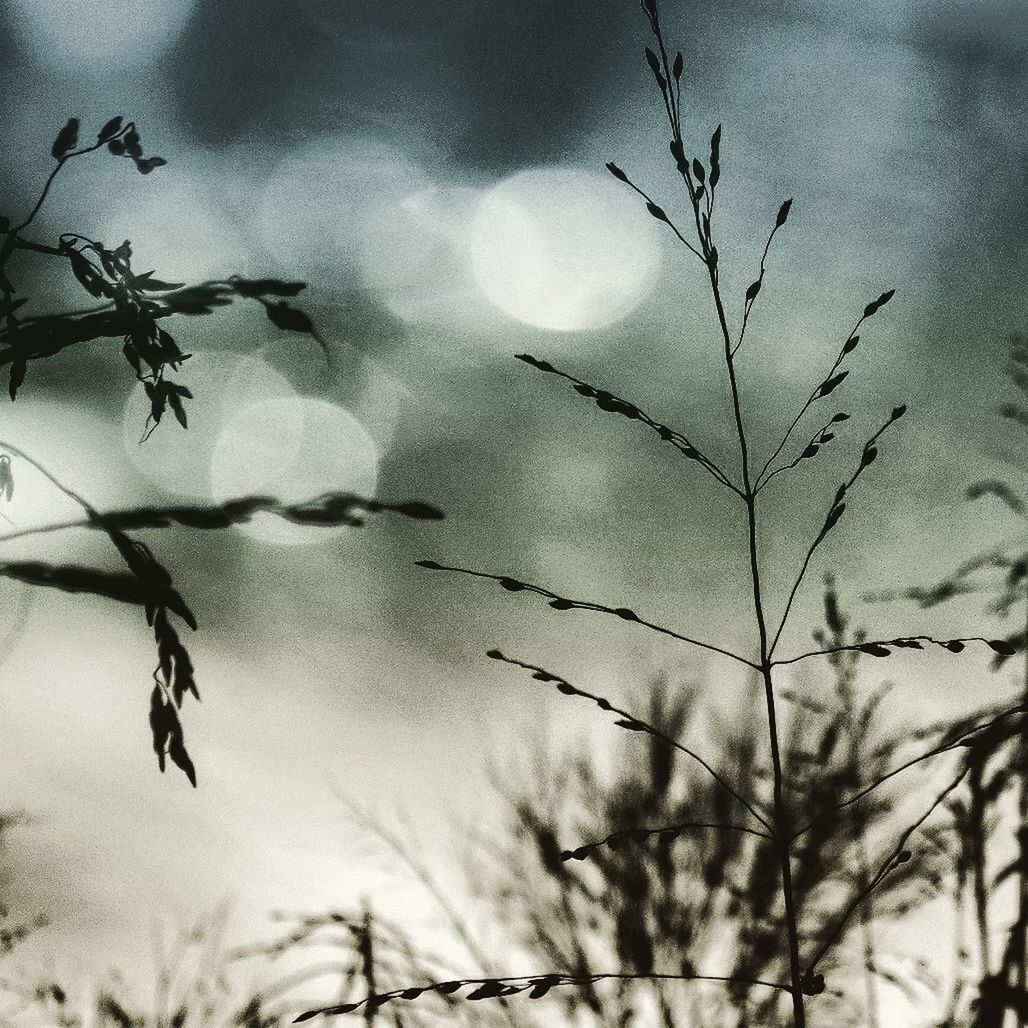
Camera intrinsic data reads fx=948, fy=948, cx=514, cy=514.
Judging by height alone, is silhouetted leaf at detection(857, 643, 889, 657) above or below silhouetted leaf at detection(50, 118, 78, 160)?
below

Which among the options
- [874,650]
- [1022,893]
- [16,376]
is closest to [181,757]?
[16,376]

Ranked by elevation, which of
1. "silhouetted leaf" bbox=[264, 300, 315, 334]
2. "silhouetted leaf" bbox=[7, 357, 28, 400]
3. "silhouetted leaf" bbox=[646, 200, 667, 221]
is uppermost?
"silhouetted leaf" bbox=[646, 200, 667, 221]

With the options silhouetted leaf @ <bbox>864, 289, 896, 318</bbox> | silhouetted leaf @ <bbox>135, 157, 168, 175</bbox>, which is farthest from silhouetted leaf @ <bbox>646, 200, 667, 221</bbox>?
silhouetted leaf @ <bbox>135, 157, 168, 175</bbox>

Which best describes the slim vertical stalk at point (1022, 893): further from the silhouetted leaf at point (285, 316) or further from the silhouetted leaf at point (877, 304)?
the silhouetted leaf at point (285, 316)

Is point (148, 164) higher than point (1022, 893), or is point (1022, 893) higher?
point (148, 164)

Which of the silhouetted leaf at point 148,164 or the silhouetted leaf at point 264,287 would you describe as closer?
the silhouetted leaf at point 264,287

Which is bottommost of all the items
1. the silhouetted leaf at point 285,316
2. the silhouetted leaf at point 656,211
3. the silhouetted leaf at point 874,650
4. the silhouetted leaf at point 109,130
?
the silhouetted leaf at point 874,650

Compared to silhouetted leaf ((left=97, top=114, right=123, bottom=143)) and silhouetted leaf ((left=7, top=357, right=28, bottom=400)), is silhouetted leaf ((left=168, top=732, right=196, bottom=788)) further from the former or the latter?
silhouetted leaf ((left=97, top=114, right=123, bottom=143))

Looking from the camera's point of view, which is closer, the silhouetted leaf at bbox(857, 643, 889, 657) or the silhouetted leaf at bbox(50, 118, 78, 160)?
the silhouetted leaf at bbox(857, 643, 889, 657)

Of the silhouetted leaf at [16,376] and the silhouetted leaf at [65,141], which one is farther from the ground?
the silhouetted leaf at [65,141]

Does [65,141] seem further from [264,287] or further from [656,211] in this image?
[656,211]

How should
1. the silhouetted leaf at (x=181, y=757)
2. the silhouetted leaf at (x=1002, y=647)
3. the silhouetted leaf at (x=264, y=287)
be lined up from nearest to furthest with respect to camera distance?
the silhouetted leaf at (x=1002, y=647), the silhouetted leaf at (x=264, y=287), the silhouetted leaf at (x=181, y=757)

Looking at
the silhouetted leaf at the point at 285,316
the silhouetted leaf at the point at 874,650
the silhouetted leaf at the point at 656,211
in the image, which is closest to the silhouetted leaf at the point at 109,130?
the silhouetted leaf at the point at 285,316

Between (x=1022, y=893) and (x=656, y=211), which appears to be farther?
(x=1022, y=893)
